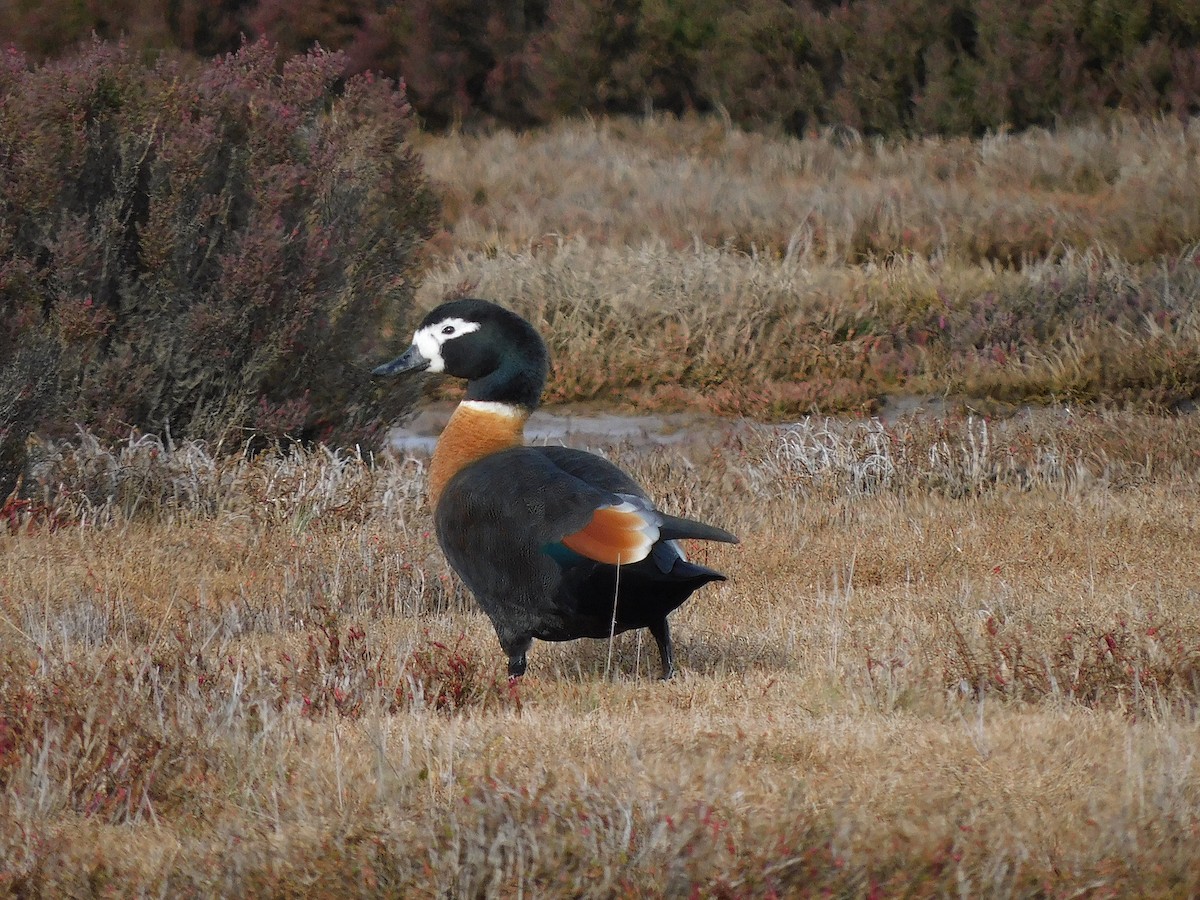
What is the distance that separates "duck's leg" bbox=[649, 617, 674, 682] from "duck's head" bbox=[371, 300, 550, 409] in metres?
0.96

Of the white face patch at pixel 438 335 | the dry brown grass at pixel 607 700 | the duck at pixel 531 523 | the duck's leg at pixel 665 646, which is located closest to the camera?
the dry brown grass at pixel 607 700

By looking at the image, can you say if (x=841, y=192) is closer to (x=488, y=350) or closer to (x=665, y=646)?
(x=488, y=350)

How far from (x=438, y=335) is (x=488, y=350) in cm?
21

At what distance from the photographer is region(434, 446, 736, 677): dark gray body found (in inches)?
174

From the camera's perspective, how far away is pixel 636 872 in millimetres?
3252

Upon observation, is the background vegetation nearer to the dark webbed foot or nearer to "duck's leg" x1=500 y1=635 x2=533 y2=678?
"duck's leg" x1=500 y1=635 x2=533 y2=678

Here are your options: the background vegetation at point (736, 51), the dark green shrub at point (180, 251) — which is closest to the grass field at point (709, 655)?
the dark green shrub at point (180, 251)

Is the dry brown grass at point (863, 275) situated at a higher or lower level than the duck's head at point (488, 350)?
lower

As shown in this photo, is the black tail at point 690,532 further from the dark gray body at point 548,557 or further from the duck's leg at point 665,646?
the duck's leg at point 665,646

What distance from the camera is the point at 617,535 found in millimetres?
4336

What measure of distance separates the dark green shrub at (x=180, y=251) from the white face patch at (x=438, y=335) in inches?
98.2

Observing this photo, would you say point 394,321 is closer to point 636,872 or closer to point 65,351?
point 65,351

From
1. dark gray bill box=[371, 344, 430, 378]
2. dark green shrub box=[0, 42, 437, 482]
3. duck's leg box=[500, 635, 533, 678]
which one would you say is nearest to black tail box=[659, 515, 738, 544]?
duck's leg box=[500, 635, 533, 678]

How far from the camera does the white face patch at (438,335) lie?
5328 mm
